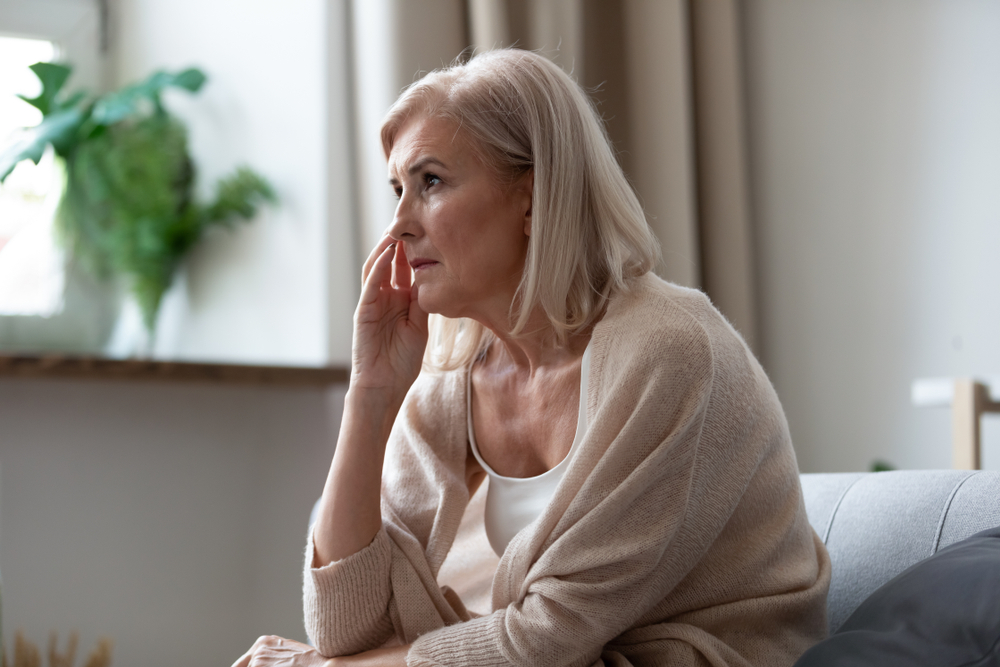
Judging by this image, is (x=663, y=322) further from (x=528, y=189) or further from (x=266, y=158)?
(x=266, y=158)

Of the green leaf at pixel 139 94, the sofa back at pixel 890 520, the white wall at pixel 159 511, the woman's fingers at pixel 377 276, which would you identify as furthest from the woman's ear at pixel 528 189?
the green leaf at pixel 139 94

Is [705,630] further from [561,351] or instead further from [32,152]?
[32,152]

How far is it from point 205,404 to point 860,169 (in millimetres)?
1514

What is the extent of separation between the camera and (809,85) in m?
1.96

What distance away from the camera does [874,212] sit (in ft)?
6.02

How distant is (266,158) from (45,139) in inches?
19.1

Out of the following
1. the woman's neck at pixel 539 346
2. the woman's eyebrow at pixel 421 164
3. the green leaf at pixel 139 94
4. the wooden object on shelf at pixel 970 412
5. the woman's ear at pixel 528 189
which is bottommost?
the wooden object on shelf at pixel 970 412

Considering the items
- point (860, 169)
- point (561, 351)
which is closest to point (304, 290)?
point (561, 351)

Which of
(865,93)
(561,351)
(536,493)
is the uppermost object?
(865,93)

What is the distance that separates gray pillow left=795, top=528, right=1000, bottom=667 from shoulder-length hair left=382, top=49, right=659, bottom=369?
45 centimetres

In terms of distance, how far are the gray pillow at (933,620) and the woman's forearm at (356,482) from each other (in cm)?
54

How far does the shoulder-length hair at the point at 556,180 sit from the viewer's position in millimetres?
1093

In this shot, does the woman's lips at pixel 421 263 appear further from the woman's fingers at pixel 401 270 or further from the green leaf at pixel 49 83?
the green leaf at pixel 49 83

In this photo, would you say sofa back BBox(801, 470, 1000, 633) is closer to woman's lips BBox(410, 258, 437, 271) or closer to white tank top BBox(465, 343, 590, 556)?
white tank top BBox(465, 343, 590, 556)
